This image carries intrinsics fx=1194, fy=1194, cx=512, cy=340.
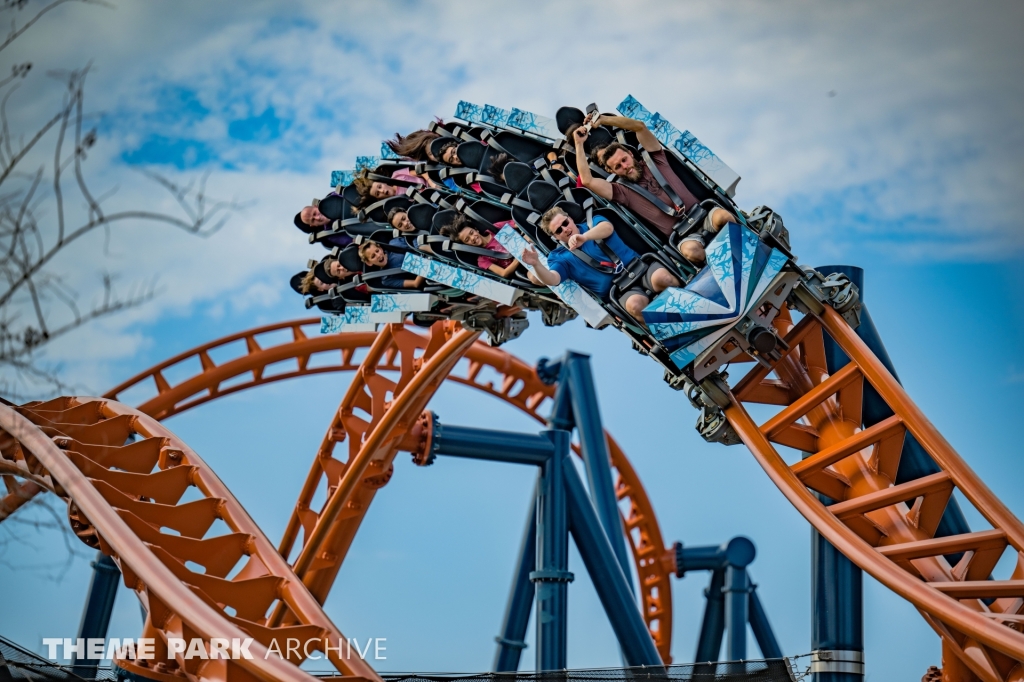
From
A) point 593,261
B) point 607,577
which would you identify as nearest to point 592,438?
point 607,577

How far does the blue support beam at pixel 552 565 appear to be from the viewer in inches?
332

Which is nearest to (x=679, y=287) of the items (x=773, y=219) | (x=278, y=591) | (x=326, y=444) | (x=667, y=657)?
(x=773, y=219)

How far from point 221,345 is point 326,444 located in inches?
66.7

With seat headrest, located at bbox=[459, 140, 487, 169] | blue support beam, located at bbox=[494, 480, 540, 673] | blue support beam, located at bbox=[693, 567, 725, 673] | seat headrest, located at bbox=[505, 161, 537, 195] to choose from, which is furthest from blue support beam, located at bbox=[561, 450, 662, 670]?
seat headrest, located at bbox=[505, 161, 537, 195]

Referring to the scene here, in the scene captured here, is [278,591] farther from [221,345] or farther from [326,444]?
[221,345]

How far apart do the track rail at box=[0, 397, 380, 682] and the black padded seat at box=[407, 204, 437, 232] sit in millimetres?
1916

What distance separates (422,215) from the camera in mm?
7281

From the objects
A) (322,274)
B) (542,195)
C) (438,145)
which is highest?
(438,145)

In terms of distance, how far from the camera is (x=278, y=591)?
240 inches

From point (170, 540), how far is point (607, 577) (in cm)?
354

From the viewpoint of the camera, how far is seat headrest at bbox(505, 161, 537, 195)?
648 cm

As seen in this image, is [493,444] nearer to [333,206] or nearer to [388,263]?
[388,263]

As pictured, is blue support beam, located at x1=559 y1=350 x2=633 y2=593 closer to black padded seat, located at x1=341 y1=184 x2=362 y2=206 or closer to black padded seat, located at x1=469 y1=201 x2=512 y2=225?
black padded seat, located at x1=341 y1=184 x2=362 y2=206

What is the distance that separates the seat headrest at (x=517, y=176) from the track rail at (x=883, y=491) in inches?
63.0
